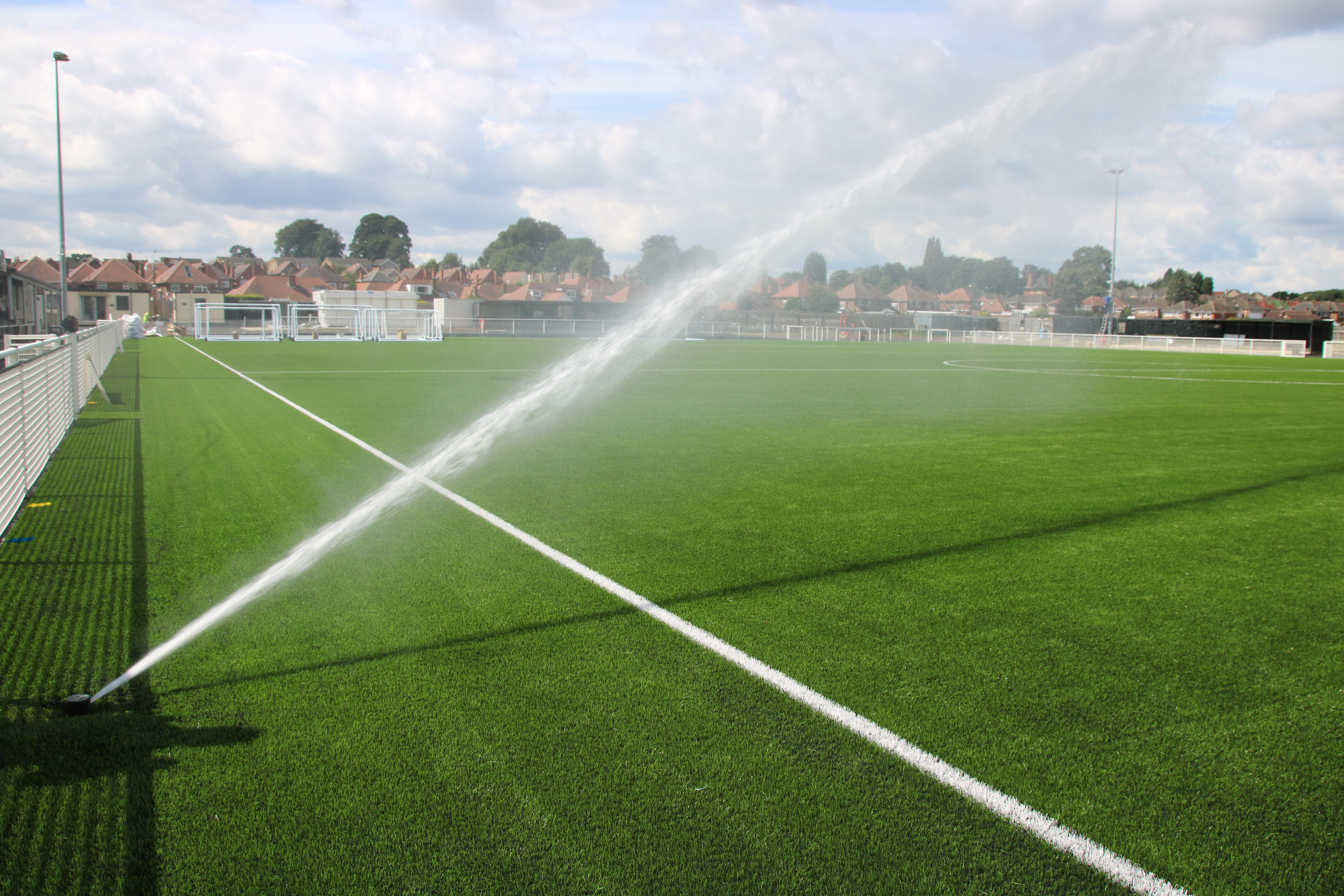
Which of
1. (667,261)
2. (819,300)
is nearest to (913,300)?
(819,300)

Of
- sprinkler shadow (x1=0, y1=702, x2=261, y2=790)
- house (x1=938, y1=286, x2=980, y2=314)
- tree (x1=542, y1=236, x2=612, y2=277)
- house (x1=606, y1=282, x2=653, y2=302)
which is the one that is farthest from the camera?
tree (x1=542, y1=236, x2=612, y2=277)

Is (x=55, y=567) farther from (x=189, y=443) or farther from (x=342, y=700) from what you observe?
(x=189, y=443)

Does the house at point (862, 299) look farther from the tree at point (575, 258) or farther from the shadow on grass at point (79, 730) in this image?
the shadow on grass at point (79, 730)

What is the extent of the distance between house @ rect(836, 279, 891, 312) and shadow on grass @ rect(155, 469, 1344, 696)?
278 feet

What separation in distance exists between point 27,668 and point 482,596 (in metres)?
2.34

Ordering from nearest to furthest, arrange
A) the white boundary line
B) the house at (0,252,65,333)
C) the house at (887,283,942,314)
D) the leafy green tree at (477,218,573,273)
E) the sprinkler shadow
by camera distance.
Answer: the white boundary line → the sprinkler shadow → the house at (0,252,65,333) → the house at (887,283,942,314) → the leafy green tree at (477,218,573,273)

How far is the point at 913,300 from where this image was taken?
319ft

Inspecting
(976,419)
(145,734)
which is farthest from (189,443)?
(976,419)

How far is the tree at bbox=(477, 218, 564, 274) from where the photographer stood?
16138 cm

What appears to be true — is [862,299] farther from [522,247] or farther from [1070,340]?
[522,247]

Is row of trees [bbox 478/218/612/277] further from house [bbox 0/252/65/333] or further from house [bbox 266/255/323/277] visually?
house [bbox 0/252/65/333]

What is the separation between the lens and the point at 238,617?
5055 mm

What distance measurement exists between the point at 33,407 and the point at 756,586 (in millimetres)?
8317

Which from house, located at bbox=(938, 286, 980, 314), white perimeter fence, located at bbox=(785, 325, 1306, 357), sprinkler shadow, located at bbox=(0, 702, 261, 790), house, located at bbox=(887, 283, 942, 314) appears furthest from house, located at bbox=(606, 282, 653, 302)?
sprinkler shadow, located at bbox=(0, 702, 261, 790)
